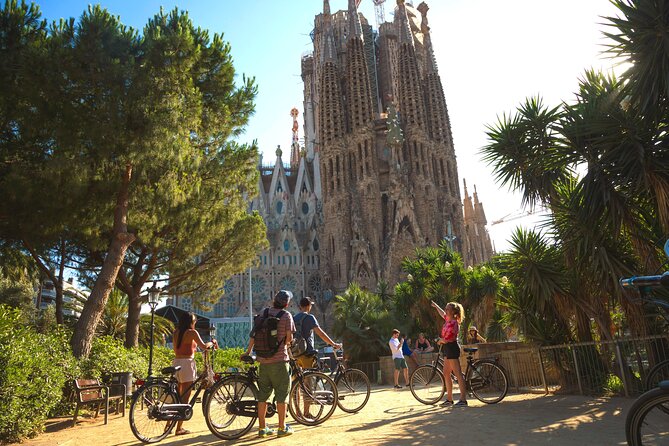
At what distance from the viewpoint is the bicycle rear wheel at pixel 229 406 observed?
491 centimetres

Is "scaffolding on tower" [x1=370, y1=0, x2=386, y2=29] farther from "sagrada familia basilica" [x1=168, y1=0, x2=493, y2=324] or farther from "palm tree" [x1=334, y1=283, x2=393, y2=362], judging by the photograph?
"palm tree" [x1=334, y1=283, x2=393, y2=362]

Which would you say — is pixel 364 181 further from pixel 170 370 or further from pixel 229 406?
pixel 229 406

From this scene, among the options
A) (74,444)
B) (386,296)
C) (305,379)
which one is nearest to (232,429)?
(305,379)

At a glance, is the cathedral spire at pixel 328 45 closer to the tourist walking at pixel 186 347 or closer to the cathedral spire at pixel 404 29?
the cathedral spire at pixel 404 29

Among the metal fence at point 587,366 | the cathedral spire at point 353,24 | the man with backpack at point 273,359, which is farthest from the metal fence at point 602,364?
the cathedral spire at point 353,24

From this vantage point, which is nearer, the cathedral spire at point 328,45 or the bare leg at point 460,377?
the bare leg at point 460,377

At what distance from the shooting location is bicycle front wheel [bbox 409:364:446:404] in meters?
7.29

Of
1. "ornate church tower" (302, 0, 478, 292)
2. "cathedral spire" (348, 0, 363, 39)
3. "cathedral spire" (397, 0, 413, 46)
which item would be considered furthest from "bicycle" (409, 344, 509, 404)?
"cathedral spire" (397, 0, 413, 46)

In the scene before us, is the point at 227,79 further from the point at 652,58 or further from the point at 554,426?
the point at 554,426

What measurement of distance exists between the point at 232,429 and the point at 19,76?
8319 millimetres

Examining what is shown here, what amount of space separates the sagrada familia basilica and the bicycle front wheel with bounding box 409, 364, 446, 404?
100ft

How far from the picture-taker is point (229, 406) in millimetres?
4984

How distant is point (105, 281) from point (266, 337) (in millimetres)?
5706

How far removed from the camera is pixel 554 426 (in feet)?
15.4
